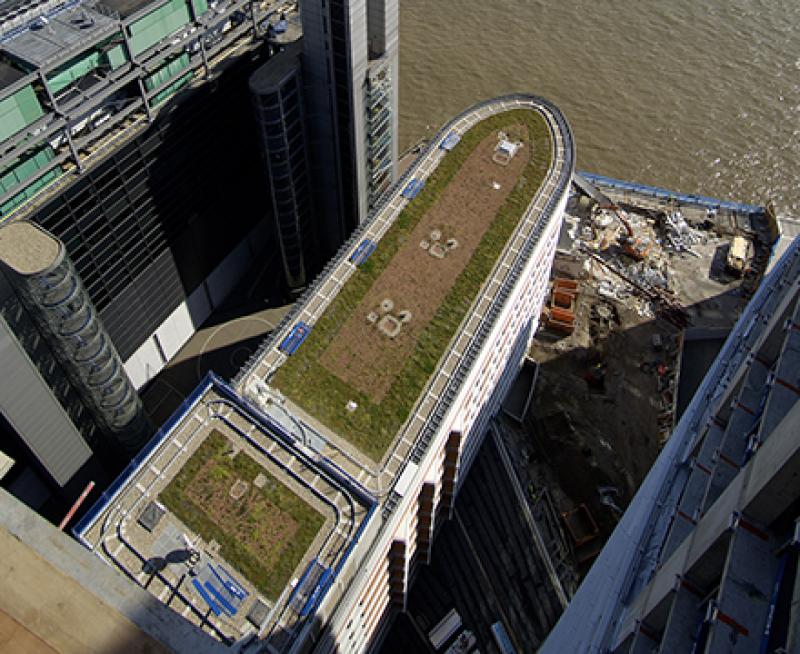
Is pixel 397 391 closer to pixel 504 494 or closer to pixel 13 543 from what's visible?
pixel 504 494

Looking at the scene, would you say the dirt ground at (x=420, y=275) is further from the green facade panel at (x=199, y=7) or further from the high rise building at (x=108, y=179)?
the green facade panel at (x=199, y=7)

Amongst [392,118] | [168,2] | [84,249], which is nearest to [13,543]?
[84,249]

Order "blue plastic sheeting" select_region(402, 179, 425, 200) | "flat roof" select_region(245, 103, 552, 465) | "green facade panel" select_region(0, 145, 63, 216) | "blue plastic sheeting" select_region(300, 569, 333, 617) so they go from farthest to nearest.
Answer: "blue plastic sheeting" select_region(402, 179, 425, 200), "green facade panel" select_region(0, 145, 63, 216), "flat roof" select_region(245, 103, 552, 465), "blue plastic sheeting" select_region(300, 569, 333, 617)

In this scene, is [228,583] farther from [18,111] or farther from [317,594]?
[18,111]

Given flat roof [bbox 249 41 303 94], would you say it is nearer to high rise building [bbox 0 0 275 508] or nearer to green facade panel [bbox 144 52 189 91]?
high rise building [bbox 0 0 275 508]

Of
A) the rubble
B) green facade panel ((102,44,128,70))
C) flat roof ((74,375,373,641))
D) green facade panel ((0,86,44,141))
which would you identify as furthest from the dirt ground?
green facade panel ((0,86,44,141))

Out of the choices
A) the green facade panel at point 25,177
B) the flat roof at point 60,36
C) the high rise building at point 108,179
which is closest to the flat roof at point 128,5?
the high rise building at point 108,179
